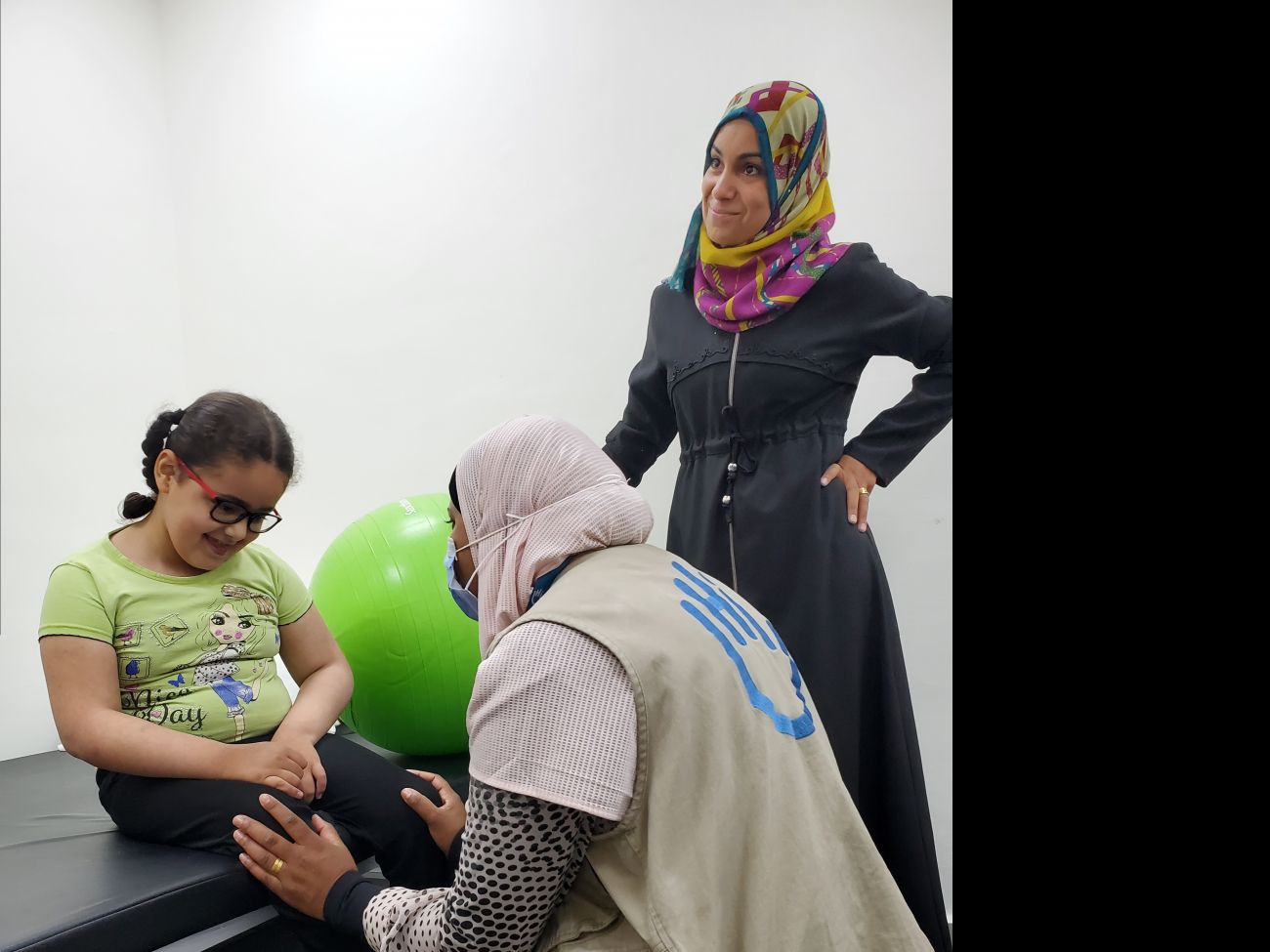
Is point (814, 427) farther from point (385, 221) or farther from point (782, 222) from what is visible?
point (385, 221)

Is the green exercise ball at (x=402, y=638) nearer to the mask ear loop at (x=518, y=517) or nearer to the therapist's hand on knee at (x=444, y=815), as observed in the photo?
the therapist's hand on knee at (x=444, y=815)

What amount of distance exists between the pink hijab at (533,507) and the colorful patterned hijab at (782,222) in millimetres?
604

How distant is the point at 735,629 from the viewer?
1.30m

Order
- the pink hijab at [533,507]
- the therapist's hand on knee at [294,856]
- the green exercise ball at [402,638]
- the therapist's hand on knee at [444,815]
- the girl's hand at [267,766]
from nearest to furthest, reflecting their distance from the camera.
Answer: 1. the pink hijab at [533,507]
2. the therapist's hand on knee at [294,856]
3. the therapist's hand on knee at [444,815]
4. the girl's hand at [267,766]
5. the green exercise ball at [402,638]

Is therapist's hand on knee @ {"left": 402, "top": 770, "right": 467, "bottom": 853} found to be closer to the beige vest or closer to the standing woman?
the beige vest

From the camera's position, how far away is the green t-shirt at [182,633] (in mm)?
1753

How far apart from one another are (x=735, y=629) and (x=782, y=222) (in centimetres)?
92

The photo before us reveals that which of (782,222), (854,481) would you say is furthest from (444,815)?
(782,222)

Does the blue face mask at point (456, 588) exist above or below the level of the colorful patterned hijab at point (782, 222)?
below

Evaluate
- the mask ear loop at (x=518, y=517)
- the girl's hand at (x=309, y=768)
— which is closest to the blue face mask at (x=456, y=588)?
the mask ear loop at (x=518, y=517)

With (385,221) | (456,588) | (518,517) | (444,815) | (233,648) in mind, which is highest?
(385,221)

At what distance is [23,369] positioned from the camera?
3.20 metres
